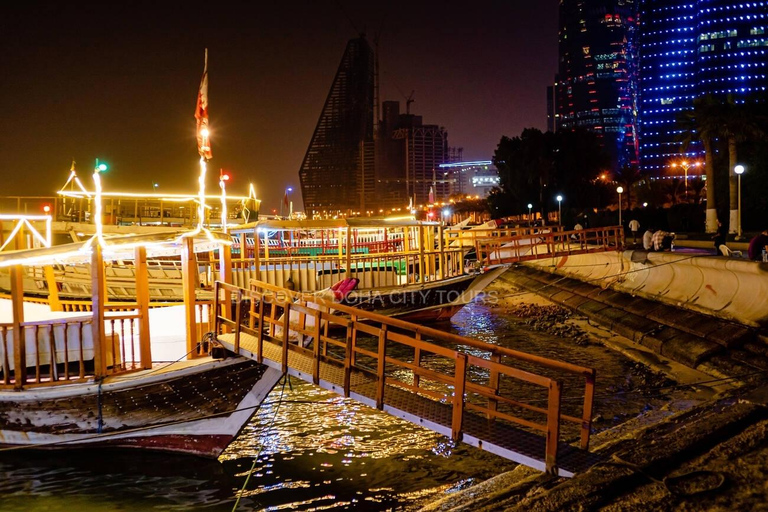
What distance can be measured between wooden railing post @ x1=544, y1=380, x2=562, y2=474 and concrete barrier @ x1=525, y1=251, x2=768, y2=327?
29.0ft

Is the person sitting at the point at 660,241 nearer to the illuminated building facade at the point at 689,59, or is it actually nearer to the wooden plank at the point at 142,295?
the wooden plank at the point at 142,295

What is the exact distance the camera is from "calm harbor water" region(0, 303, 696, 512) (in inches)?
302

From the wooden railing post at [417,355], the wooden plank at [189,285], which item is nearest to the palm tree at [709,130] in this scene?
the wooden railing post at [417,355]

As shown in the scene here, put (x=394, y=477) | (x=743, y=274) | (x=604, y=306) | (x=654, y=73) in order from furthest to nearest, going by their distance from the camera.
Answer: (x=654, y=73) → (x=604, y=306) → (x=743, y=274) → (x=394, y=477)

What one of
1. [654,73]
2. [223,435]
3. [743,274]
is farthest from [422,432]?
[654,73]

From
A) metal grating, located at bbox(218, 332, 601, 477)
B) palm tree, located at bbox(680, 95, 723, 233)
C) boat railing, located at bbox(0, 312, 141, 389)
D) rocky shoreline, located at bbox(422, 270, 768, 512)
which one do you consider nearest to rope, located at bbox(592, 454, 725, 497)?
rocky shoreline, located at bbox(422, 270, 768, 512)

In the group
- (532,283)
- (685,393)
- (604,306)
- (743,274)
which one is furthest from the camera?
(532,283)

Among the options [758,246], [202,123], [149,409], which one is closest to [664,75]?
[758,246]

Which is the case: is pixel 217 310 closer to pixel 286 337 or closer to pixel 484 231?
A: pixel 286 337

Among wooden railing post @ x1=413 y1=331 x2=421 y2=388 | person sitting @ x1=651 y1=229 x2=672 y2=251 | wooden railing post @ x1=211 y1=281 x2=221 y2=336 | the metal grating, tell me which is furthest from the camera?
person sitting @ x1=651 y1=229 x2=672 y2=251

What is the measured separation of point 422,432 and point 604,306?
43.0ft

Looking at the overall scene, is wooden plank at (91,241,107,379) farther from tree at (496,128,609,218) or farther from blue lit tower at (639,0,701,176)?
blue lit tower at (639,0,701,176)

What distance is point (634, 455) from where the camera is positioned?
683cm

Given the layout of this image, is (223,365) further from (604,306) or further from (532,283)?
(532,283)
